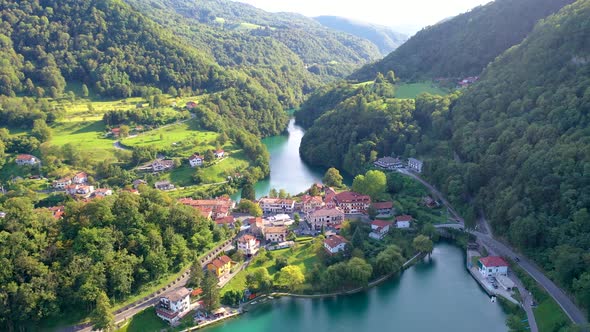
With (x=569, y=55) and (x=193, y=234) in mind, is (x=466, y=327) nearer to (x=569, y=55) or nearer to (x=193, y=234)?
(x=193, y=234)

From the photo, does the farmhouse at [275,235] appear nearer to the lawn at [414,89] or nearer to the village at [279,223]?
the village at [279,223]

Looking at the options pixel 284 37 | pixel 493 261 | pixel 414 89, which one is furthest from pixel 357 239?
pixel 284 37

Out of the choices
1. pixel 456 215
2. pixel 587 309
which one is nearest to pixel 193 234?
pixel 456 215

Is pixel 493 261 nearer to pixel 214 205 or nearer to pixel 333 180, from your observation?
pixel 333 180

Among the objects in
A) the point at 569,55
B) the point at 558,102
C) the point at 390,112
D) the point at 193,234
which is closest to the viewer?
the point at 193,234

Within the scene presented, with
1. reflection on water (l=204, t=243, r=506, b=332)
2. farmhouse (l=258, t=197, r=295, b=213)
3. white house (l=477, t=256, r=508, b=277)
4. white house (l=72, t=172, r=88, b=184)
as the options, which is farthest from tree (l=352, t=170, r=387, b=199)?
white house (l=72, t=172, r=88, b=184)

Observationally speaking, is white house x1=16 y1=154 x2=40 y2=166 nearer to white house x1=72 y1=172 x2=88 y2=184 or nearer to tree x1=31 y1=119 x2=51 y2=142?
tree x1=31 y1=119 x2=51 y2=142
